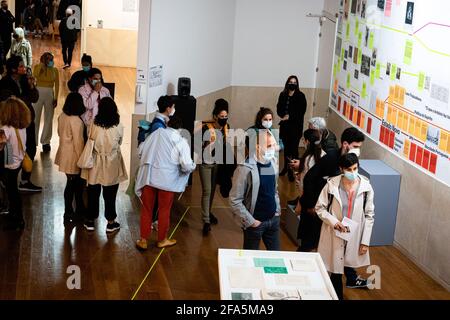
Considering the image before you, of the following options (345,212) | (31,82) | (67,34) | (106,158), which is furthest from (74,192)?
(67,34)

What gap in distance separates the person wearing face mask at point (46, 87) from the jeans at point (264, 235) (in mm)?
5480

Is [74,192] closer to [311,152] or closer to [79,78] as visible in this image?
[79,78]

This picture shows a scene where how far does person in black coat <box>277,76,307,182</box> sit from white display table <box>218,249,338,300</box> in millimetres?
5872

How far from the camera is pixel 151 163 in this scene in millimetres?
8062

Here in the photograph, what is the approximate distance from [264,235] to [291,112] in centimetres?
475

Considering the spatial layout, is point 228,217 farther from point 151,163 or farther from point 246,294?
point 246,294

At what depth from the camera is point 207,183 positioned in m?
8.99

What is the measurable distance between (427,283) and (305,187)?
5.95ft

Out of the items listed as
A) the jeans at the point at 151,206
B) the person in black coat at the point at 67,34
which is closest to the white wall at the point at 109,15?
the person in black coat at the point at 67,34

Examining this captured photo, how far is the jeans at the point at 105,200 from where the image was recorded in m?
8.73

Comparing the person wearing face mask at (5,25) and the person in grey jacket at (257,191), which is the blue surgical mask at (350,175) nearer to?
the person in grey jacket at (257,191)

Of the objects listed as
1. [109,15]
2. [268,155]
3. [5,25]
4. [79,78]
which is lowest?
[268,155]

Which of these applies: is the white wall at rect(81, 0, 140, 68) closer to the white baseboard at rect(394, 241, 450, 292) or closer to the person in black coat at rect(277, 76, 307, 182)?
the person in black coat at rect(277, 76, 307, 182)
